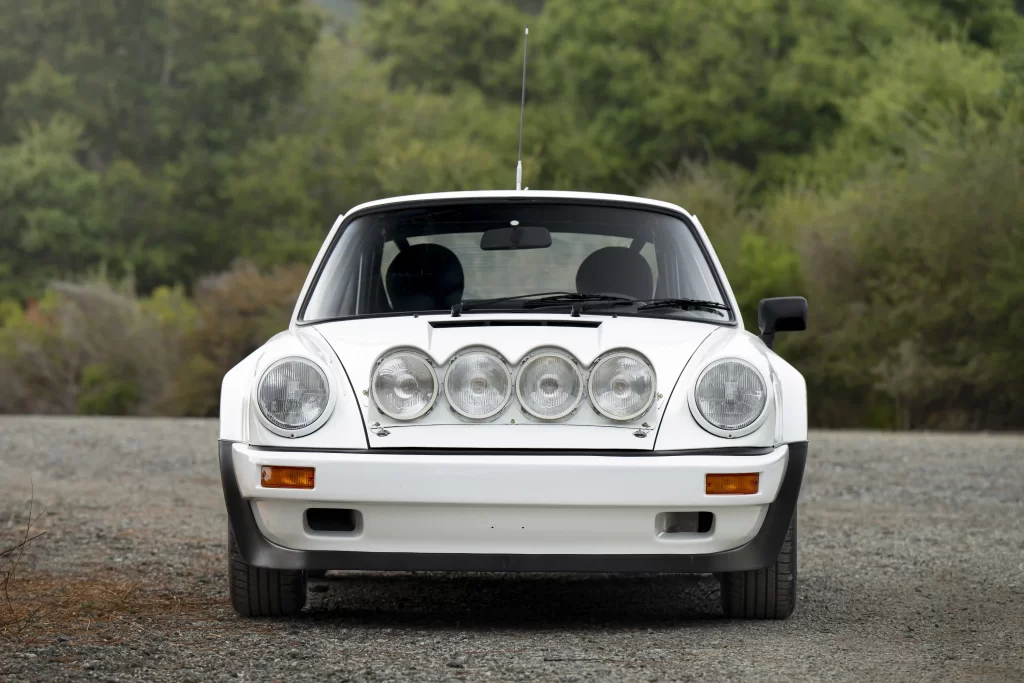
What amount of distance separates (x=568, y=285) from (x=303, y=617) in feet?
5.34

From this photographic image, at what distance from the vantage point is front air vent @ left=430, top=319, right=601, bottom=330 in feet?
17.3

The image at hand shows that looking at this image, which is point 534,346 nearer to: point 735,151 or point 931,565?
point 931,565

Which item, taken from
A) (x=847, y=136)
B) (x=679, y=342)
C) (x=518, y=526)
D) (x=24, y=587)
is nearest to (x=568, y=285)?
(x=679, y=342)

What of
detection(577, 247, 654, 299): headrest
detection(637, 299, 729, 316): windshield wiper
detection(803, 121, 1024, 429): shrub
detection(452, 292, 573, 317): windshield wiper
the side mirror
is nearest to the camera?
detection(452, 292, 573, 317): windshield wiper

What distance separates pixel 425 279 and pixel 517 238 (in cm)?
40

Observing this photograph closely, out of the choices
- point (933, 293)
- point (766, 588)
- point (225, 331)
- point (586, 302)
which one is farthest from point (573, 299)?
point (225, 331)

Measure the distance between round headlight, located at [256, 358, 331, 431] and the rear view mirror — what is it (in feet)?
3.86

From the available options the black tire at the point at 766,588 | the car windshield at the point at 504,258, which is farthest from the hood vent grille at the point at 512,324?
the black tire at the point at 766,588

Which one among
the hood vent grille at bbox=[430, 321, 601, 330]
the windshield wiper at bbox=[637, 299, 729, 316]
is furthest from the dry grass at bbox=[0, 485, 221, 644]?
the windshield wiper at bbox=[637, 299, 729, 316]

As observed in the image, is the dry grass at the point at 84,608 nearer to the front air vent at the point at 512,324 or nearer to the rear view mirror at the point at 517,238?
the front air vent at the point at 512,324

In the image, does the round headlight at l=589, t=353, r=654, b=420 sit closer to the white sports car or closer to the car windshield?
the white sports car

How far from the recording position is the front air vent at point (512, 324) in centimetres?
529

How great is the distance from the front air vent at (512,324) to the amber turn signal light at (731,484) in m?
0.68

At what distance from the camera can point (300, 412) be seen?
5160 mm
